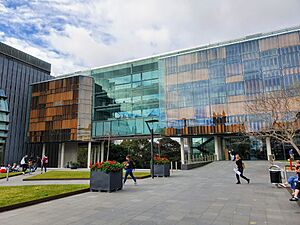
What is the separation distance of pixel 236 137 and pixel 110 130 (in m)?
23.5

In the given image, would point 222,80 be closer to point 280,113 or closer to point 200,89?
point 200,89

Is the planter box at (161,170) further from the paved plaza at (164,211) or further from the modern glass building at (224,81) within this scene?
the modern glass building at (224,81)

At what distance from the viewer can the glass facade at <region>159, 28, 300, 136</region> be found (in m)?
36.2

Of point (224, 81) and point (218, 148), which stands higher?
point (224, 81)

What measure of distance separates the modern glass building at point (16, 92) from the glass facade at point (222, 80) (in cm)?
3147

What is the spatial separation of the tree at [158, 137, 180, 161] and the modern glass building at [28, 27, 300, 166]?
1027cm

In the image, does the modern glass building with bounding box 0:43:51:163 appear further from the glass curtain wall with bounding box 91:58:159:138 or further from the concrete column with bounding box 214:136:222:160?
the concrete column with bounding box 214:136:222:160

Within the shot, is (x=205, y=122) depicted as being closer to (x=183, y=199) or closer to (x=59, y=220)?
(x=183, y=199)

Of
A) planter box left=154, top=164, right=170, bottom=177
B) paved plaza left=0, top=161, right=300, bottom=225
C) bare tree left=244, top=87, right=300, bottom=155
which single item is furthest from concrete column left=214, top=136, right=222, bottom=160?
paved plaza left=0, top=161, right=300, bottom=225

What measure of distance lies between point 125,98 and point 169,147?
17.6 m

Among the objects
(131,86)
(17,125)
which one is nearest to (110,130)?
(131,86)

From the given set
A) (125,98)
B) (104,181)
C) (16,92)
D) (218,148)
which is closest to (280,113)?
(104,181)

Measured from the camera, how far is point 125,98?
4769cm

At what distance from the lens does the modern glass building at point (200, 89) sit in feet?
121
